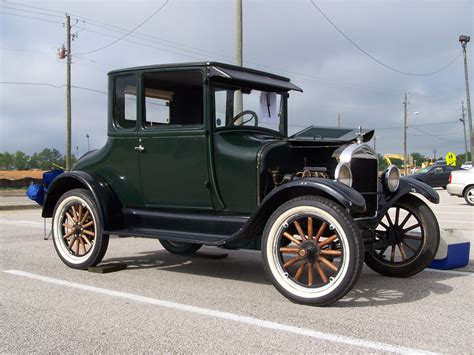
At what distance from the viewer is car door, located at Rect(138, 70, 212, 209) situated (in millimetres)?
5062

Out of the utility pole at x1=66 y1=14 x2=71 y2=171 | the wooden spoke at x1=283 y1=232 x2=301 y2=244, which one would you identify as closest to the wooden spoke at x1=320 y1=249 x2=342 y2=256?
the wooden spoke at x1=283 y1=232 x2=301 y2=244

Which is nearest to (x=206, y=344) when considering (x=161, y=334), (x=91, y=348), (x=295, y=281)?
(x=161, y=334)

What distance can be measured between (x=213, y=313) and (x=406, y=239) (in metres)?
2.57

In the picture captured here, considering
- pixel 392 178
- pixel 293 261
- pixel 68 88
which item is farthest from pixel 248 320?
pixel 68 88

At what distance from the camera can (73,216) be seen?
5.96 m

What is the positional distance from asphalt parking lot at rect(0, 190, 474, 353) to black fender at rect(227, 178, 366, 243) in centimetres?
61

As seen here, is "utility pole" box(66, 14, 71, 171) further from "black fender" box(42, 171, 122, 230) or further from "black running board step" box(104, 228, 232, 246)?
"black running board step" box(104, 228, 232, 246)

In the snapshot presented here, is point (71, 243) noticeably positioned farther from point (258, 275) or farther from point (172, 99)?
point (258, 275)

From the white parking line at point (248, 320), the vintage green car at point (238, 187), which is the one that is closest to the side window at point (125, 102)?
the vintage green car at point (238, 187)

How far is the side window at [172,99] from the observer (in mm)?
5192

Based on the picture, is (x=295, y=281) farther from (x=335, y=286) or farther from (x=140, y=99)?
(x=140, y=99)

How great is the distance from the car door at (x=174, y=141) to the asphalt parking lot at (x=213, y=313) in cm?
92

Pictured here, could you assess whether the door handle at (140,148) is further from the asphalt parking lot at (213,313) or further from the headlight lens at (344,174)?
the headlight lens at (344,174)

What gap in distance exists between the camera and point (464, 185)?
16.6 metres
